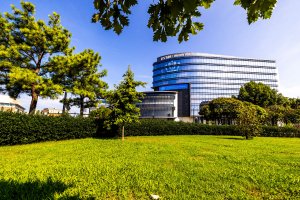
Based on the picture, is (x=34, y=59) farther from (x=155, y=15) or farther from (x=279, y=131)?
(x=279, y=131)

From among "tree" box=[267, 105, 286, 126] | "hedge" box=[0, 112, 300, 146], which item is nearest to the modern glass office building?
"tree" box=[267, 105, 286, 126]

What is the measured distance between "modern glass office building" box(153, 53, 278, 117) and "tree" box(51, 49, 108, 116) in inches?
3097

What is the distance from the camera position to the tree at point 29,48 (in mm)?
20766

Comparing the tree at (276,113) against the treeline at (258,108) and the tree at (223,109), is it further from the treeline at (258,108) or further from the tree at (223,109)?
the tree at (223,109)

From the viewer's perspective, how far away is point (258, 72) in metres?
118

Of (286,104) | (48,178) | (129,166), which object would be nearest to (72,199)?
(48,178)

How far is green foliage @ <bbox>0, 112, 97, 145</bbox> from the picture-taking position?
606 inches

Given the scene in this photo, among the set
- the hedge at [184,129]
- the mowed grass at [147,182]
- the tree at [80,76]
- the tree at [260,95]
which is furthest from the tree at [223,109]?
the mowed grass at [147,182]

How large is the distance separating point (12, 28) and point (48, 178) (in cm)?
2208

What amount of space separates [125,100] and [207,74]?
323ft

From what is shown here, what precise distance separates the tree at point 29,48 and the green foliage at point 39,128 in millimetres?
4209

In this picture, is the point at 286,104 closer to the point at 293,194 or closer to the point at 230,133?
the point at 230,133

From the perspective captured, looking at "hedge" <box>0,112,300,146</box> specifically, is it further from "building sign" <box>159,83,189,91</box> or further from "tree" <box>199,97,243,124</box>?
"building sign" <box>159,83,189,91</box>

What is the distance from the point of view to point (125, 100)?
19.7 metres
